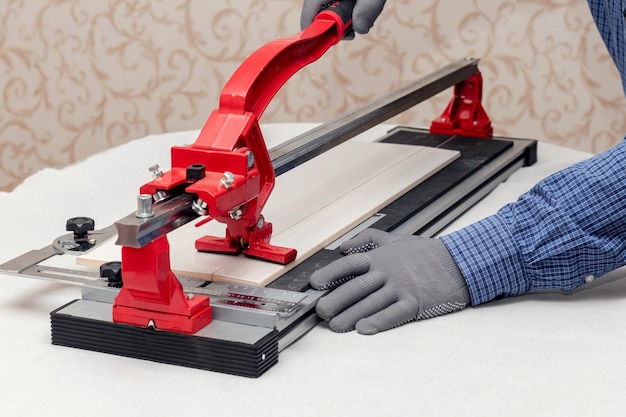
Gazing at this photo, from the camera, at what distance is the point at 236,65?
10.3 feet

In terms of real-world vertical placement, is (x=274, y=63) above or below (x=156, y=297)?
above

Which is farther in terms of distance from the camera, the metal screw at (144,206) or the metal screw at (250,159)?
the metal screw at (250,159)

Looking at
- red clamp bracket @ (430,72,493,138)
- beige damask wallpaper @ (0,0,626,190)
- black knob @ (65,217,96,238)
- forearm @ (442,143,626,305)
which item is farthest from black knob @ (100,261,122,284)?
beige damask wallpaper @ (0,0,626,190)

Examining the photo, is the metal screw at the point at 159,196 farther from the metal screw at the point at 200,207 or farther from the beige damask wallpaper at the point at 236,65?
the beige damask wallpaper at the point at 236,65

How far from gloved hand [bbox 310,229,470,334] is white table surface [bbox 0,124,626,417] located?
18 millimetres

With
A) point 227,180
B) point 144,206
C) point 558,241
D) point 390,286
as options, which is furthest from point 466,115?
point 144,206

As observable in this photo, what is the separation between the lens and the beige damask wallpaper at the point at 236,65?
2846 mm

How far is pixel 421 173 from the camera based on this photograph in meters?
1.81

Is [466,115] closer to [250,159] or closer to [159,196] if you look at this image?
[250,159]

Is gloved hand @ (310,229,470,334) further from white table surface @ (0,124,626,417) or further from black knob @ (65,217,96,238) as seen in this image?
black knob @ (65,217,96,238)

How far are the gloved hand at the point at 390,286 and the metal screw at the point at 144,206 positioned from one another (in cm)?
28

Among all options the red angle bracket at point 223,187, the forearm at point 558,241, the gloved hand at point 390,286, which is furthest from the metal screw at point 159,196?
the forearm at point 558,241

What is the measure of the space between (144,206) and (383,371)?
1.10 feet

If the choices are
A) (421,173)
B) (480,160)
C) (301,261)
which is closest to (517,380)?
(301,261)
